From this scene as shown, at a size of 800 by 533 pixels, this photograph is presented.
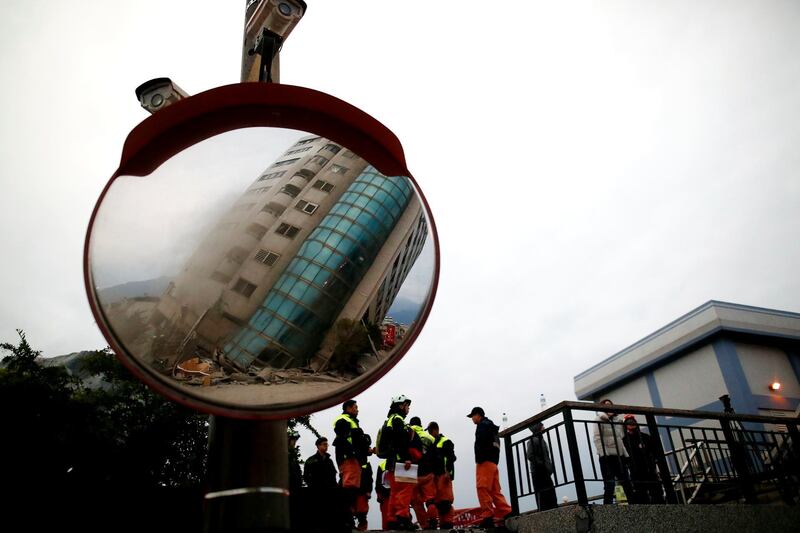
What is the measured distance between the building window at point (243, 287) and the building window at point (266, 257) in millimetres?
65

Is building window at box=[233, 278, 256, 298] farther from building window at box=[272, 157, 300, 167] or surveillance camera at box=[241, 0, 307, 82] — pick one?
surveillance camera at box=[241, 0, 307, 82]

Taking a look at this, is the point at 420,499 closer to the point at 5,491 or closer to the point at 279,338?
the point at 5,491

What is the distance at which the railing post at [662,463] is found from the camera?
6.69 metres

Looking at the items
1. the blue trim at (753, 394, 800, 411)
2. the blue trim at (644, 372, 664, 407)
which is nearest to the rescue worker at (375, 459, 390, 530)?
the blue trim at (753, 394, 800, 411)

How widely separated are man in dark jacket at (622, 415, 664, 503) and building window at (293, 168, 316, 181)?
686cm

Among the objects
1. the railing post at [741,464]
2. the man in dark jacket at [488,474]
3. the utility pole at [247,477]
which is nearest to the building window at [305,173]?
the utility pole at [247,477]

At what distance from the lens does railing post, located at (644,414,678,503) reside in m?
6.69

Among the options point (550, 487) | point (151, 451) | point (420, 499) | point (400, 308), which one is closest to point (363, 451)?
point (420, 499)

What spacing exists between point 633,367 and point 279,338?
2173 cm

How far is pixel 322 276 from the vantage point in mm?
1453

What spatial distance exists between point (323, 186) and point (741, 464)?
833 centimetres

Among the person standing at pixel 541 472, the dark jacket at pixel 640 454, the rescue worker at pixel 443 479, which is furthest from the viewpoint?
the rescue worker at pixel 443 479

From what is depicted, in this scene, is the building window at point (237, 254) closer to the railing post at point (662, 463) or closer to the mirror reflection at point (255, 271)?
the mirror reflection at point (255, 271)

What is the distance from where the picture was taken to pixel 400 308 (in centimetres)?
156
